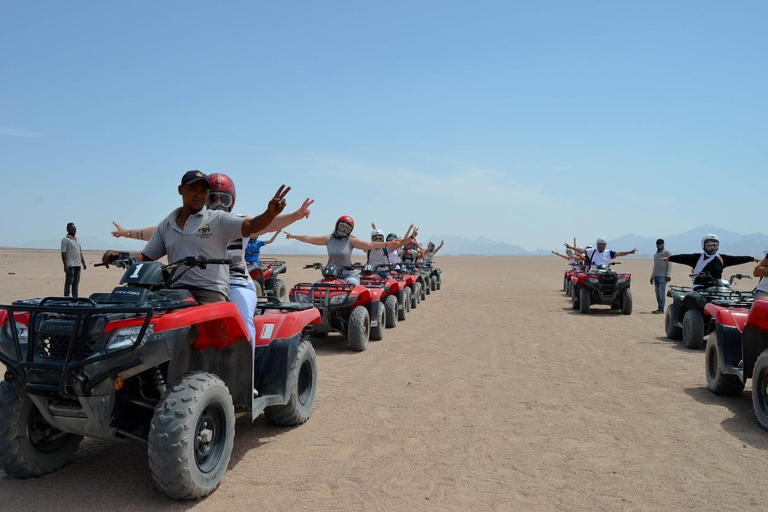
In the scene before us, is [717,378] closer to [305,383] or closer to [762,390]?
[762,390]

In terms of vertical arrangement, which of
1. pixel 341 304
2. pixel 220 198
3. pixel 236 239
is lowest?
pixel 341 304

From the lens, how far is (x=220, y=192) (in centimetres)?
528

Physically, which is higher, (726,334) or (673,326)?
(726,334)

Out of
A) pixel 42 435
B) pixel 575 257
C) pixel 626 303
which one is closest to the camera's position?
pixel 42 435

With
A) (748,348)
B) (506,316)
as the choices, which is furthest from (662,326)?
(748,348)

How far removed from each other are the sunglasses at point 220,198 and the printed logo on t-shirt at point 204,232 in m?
0.88

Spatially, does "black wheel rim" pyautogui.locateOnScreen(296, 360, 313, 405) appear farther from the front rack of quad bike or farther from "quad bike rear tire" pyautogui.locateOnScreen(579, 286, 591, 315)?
"quad bike rear tire" pyautogui.locateOnScreen(579, 286, 591, 315)

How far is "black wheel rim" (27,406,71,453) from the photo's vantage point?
4078mm

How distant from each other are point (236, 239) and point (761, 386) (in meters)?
4.87

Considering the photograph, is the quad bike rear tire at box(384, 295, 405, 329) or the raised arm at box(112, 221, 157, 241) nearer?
the raised arm at box(112, 221, 157, 241)

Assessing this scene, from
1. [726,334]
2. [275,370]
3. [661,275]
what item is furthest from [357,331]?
[661,275]

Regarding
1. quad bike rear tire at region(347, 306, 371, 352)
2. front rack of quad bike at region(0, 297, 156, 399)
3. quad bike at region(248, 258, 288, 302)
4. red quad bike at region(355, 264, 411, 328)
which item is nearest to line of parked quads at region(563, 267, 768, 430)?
quad bike rear tire at region(347, 306, 371, 352)

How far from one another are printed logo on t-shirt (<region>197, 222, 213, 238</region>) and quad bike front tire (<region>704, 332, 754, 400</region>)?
5.47 metres

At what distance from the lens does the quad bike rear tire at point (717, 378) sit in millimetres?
6702
